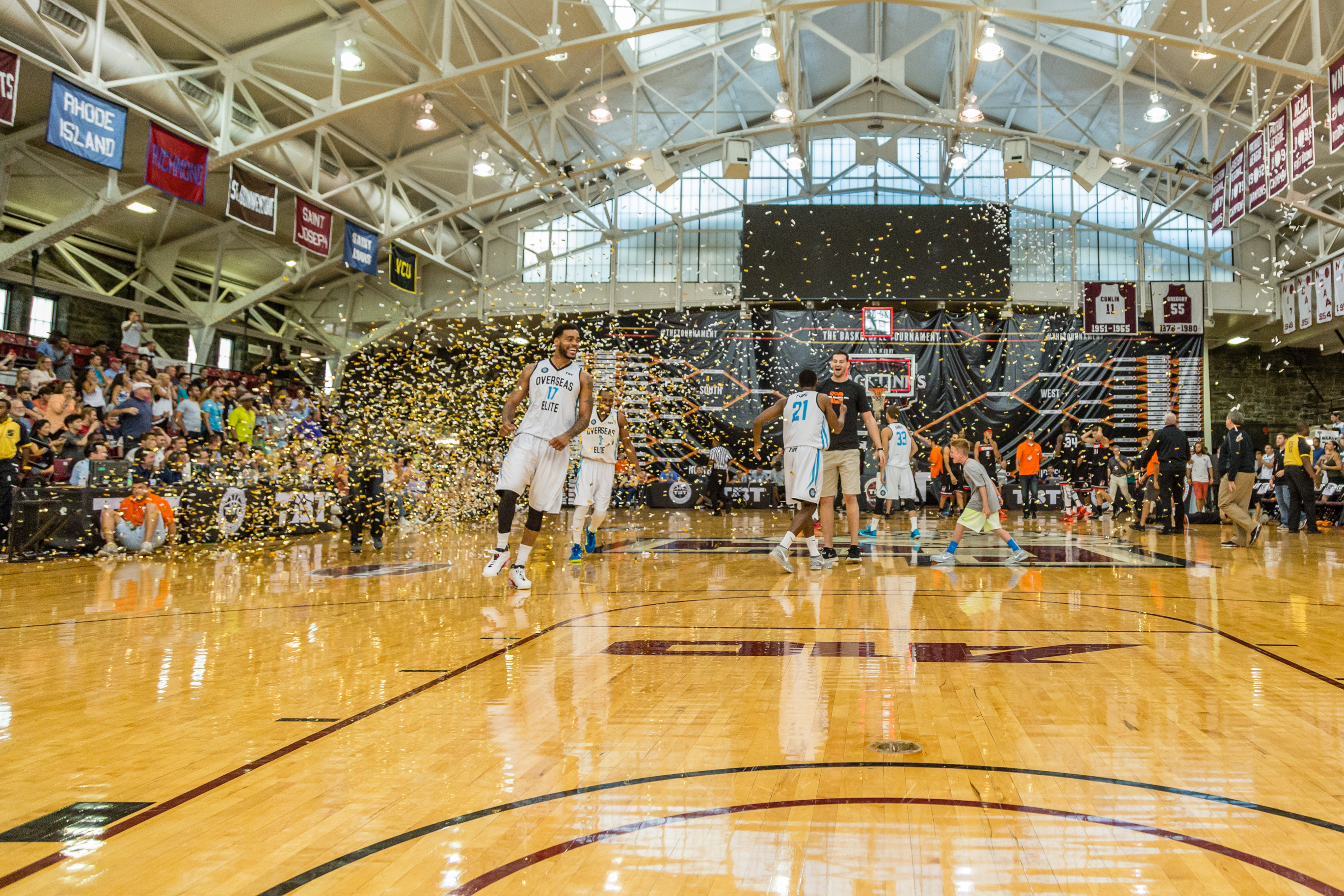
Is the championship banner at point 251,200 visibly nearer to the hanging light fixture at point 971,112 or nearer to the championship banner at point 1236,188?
the hanging light fixture at point 971,112

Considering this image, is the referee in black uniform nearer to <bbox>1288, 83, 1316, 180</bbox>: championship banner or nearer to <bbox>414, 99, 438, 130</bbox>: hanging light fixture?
<bbox>1288, 83, 1316, 180</bbox>: championship banner

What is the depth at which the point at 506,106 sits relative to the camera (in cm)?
1481

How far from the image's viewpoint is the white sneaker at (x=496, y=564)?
644 cm

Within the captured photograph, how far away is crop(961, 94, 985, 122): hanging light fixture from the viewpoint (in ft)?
49.5

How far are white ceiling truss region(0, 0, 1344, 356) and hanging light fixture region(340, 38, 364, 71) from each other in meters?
0.30

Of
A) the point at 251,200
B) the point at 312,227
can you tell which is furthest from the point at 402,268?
the point at 251,200

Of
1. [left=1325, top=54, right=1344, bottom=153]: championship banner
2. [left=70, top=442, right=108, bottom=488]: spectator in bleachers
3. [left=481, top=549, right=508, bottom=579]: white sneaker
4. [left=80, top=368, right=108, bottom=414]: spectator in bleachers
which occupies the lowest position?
[left=481, top=549, right=508, bottom=579]: white sneaker

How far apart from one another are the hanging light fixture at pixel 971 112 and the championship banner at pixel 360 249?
1057cm

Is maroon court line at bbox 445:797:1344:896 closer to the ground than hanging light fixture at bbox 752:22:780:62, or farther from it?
closer to the ground

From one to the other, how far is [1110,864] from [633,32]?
12.0 meters

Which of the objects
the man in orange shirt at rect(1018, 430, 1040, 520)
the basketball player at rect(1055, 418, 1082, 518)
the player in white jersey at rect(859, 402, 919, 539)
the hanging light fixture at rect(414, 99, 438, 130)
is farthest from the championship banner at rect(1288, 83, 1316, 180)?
the hanging light fixture at rect(414, 99, 438, 130)

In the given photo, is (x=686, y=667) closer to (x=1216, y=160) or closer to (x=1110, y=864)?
(x=1110, y=864)

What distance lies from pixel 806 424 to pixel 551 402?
2.52 metres

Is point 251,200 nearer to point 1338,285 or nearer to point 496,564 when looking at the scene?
point 496,564
